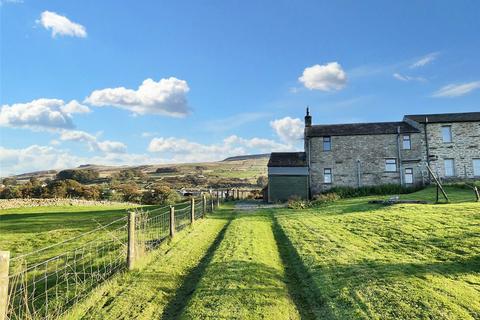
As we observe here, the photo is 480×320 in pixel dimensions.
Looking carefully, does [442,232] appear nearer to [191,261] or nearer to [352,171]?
[191,261]

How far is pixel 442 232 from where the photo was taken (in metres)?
10.6

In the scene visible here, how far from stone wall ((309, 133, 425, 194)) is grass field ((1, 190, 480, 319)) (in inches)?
883

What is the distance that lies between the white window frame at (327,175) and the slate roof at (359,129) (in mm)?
3675

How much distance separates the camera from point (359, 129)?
116 feet

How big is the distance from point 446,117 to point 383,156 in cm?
759

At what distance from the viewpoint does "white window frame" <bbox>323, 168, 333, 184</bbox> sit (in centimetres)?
3469

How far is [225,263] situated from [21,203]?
2735 cm

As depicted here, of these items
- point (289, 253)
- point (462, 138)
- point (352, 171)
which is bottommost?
point (289, 253)

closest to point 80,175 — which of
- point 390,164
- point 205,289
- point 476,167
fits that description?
point 390,164

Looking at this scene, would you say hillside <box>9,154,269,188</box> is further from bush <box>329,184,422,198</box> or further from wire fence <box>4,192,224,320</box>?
wire fence <box>4,192,224,320</box>

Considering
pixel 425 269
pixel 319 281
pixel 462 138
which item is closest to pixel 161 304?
pixel 319 281

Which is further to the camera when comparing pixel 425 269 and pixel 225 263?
pixel 225 263

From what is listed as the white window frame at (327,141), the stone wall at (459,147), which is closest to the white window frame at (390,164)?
the stone wall at (459,147)

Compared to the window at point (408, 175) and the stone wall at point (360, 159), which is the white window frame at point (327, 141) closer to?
the stone wall at point (360, 159)
